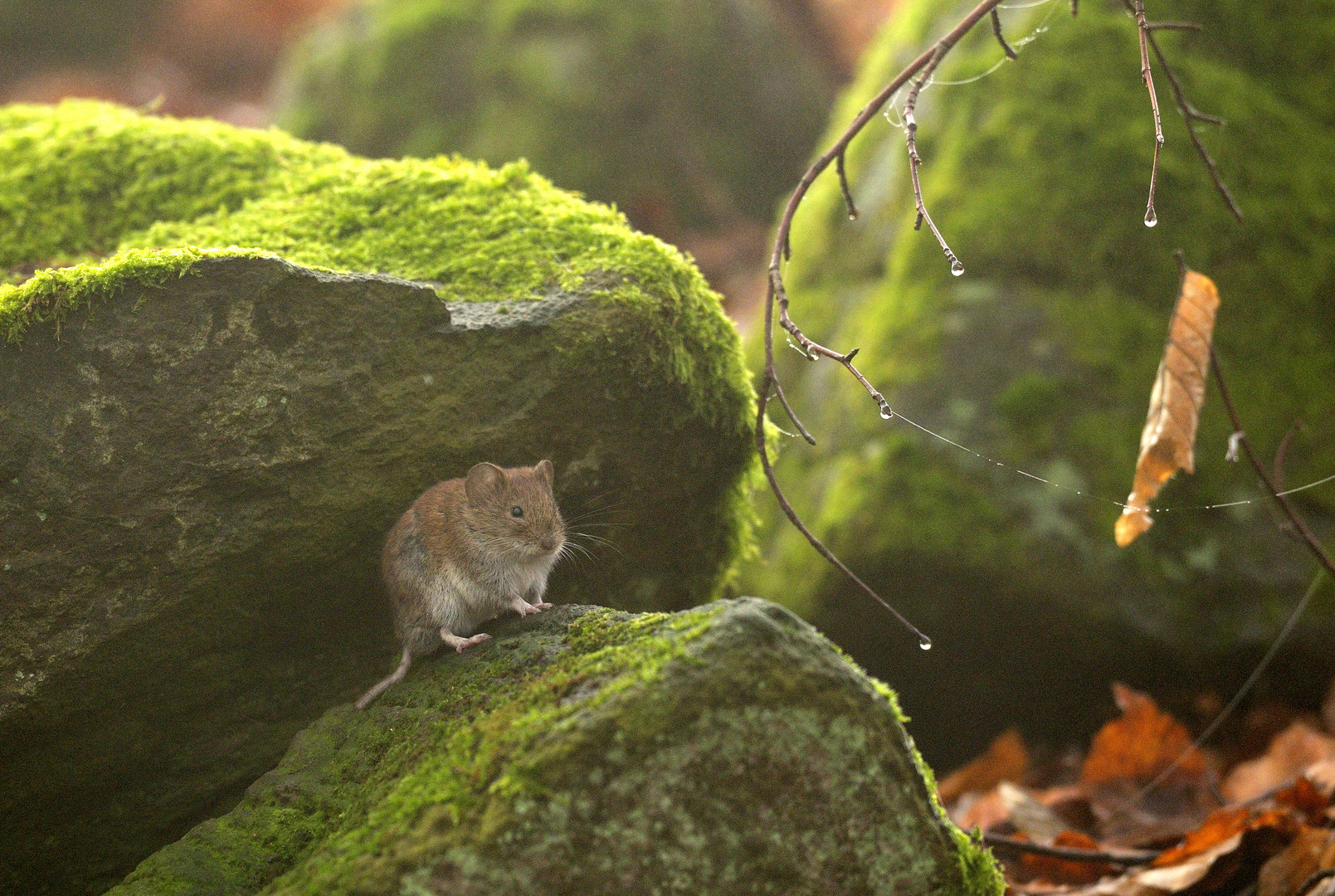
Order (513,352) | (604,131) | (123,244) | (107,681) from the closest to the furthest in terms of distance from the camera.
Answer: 1. (107,681)
2. (513,352)
3. (123,244)
4. (604,131)

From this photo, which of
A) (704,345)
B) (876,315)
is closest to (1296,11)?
(876,315)

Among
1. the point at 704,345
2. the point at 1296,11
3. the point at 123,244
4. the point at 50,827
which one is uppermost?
the point at 1296,11

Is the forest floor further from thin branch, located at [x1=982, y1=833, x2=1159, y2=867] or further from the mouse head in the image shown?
the mouse head

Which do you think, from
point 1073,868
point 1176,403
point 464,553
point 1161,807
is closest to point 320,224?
point 464,553

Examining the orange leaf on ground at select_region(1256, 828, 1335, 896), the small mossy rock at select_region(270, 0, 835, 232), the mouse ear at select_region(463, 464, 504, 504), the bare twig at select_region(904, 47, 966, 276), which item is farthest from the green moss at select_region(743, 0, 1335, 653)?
the small mossy rock at select_region(270, 0, 835, 232)

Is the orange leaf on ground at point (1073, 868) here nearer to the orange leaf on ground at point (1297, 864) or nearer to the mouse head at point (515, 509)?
the orange leaf on ground at point (1297, 864)

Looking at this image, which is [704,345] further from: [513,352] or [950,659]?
[950,659]

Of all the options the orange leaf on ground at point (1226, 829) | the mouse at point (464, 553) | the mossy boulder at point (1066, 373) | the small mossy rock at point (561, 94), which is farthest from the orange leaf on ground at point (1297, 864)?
the small mossy rock at point (561, 94)
